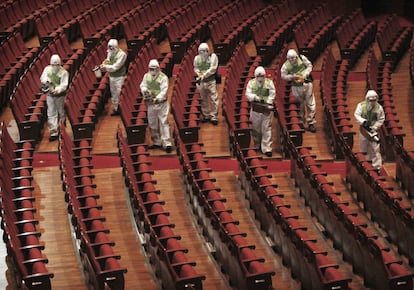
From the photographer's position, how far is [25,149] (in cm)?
201

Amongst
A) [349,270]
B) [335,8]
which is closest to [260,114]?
[349,270]

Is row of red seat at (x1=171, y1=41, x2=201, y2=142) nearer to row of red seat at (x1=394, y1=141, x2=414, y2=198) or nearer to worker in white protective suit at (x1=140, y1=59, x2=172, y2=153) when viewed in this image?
worker in white protective suit at (x1=140, y1=59, x2=172, y2=153)

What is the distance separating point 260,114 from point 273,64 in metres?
0.61

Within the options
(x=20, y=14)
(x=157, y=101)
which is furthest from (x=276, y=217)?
(x=20, y=14)

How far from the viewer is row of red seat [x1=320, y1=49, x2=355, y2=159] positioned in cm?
222

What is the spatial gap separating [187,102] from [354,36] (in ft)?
2.50

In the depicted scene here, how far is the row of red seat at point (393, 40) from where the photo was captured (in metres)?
2.81

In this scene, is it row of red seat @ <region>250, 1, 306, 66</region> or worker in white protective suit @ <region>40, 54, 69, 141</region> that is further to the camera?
row of red seat @ <region>250, 1, 306, 66</region>

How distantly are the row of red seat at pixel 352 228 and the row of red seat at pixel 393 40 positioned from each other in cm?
76

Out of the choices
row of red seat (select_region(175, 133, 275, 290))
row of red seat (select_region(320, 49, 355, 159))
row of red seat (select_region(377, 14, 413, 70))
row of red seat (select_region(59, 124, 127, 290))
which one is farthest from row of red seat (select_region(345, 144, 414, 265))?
row of red seat (select_region(377, 14, 413, 70))

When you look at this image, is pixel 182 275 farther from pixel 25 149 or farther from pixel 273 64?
pixel 273 64

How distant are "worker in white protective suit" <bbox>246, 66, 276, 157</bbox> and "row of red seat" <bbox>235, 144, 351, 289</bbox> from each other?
103mm

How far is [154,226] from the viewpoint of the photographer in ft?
5.54

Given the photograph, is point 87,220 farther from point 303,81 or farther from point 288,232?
point 303,81
